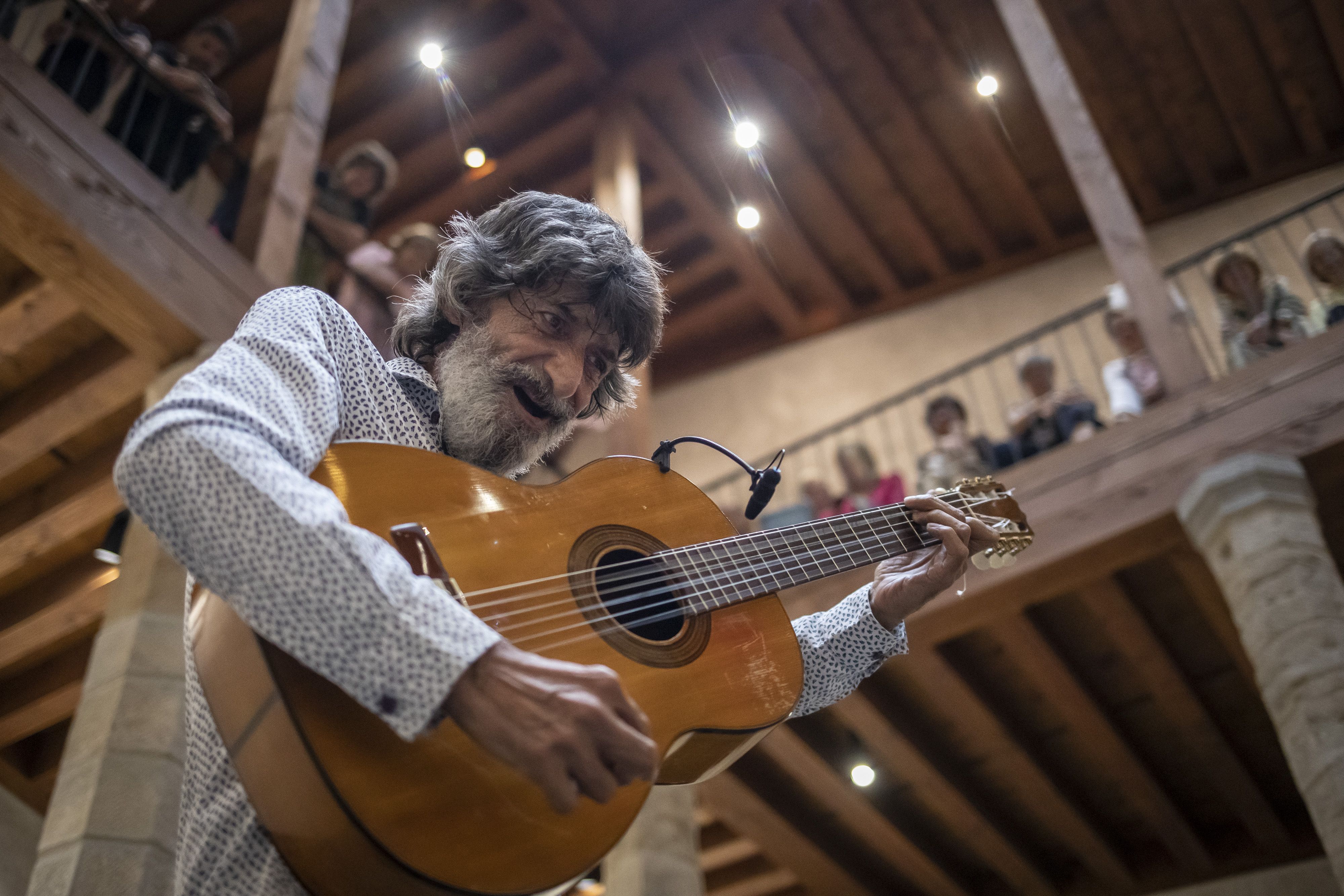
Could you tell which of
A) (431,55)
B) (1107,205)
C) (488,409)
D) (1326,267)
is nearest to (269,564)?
(488,409)

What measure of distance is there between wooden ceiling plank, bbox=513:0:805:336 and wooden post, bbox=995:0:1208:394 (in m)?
3.53

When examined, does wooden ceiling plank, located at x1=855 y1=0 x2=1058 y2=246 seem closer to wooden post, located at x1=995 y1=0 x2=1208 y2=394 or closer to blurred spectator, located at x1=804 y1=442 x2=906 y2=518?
wooden post, located at x1=995 y1=0 x2=1208 y2=394

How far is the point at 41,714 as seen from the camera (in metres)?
5.82

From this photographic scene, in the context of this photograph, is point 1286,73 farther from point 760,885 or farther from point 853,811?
point 760,885

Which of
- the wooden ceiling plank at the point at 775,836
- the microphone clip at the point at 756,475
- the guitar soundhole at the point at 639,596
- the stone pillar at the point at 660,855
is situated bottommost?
the guitar soundhole at the point at 639,596

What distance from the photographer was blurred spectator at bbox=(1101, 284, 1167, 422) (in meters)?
5.67

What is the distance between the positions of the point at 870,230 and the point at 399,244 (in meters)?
5.57

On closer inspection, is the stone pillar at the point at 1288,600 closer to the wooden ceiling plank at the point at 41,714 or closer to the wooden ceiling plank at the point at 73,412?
the wooden ceiling plank at the point at 73,412

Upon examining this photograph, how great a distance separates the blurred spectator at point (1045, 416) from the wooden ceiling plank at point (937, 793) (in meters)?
1.67

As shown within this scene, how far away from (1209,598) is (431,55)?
21.1 feet

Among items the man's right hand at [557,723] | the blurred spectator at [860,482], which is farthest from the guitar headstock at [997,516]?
the blurred spectator at [860,482]

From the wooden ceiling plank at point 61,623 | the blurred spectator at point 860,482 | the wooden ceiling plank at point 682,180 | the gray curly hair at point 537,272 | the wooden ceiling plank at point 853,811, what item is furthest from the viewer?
the wooden ceiling plank at point 682,180

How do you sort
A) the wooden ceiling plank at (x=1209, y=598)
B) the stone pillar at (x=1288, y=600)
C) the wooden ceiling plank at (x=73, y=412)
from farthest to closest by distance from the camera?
the wooden ceiling plank at (x=1209, y=598) < the wooden ceiling plank at (x=73, y=412) < the stone pillar at (x=1288, y=600)

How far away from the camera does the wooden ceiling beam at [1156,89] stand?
863 centimetres
